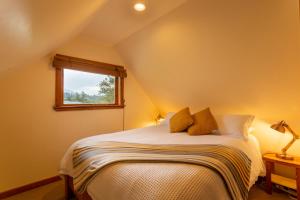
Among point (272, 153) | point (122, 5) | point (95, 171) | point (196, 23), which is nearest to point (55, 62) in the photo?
point (122, 5)

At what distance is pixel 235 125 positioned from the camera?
2.50 m

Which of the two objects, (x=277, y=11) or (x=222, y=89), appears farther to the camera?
(x=222, y=89)

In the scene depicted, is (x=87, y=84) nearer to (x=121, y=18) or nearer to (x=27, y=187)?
(x=121, y=18)

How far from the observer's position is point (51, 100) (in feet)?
8.53

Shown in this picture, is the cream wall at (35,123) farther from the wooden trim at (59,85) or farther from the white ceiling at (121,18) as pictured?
the white ceiling at (121,18)

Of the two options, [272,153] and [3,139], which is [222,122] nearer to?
[272,153]

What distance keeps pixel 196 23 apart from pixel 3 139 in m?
2.89

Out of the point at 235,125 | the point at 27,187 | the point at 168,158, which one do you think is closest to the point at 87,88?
the point at 27,187

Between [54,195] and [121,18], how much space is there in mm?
2524

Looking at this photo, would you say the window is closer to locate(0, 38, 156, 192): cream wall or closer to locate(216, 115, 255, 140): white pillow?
locate(0, 38, 156, 192): cream wall

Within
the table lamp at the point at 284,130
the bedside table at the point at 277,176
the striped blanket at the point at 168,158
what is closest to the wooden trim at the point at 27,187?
the striped blanket at the point at 168,158

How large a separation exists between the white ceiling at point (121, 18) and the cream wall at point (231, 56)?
4.9 inches

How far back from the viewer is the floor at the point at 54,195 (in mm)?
2136

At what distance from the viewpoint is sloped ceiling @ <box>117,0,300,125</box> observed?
1838 mm
